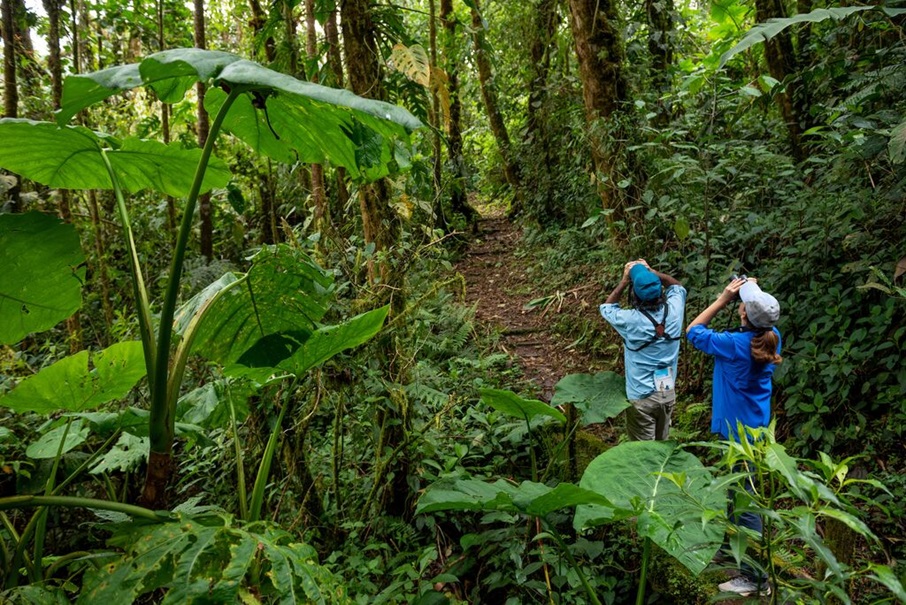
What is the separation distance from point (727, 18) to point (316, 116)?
18.5 feet

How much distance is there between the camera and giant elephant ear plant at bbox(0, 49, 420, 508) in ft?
3.88

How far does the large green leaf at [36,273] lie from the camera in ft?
5.34

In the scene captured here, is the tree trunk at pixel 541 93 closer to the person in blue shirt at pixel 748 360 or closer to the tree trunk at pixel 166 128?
the tree trunk at pixel 166 128

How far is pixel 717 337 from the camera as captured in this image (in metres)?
3.36

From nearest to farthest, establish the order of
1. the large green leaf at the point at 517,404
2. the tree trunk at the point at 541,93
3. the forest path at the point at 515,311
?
the large green leaf at the point at 517,404 < the forest path at the point at 515,311 < the tree trunk at the point at 541,93

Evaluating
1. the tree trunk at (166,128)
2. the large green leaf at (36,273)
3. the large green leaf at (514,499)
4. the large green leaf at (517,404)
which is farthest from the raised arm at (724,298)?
the tree trunk at (166,128)

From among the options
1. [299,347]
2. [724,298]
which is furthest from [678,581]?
[299,347]

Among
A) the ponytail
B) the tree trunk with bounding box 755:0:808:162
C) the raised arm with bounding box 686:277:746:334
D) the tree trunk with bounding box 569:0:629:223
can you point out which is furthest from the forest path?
the tree trunk with bounding box 755:0:808:162

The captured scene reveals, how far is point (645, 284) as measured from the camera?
3.70 metres

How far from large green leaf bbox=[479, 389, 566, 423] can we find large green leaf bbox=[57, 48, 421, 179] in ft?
4.06

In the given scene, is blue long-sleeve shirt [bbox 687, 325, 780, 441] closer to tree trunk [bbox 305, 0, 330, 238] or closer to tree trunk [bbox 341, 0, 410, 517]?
tree trunk [bbox 341, 0, 410, 517]

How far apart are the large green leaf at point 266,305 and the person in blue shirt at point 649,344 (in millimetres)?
2327

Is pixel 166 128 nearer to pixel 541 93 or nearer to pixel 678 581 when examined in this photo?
pixel 541 93

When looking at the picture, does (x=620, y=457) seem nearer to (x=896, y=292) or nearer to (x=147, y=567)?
(x=147, y=567)
